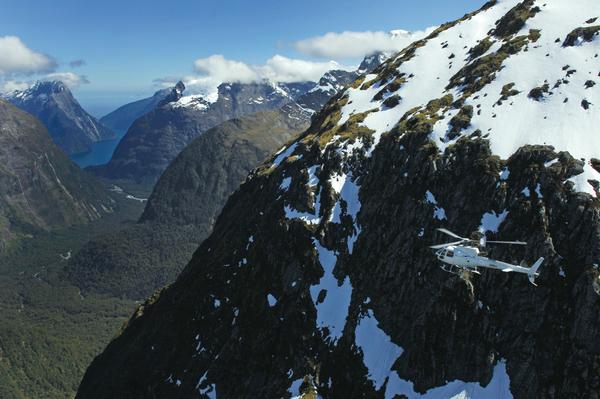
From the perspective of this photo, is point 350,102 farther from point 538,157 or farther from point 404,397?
point 404,397

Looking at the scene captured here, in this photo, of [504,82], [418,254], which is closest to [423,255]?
[418,254]

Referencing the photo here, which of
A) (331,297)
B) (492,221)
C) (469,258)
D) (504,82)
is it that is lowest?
(331,297)

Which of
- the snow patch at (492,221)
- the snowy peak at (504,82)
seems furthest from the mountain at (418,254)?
the snowy peak at (504,82)

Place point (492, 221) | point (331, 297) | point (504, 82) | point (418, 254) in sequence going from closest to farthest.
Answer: point (492, 221), point (418, 254), point (331, 297), point (504, 82)

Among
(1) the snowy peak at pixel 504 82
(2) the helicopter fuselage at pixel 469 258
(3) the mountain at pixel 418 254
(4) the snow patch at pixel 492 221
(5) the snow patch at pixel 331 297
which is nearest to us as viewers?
(2) the helicopter fuselage at pixel 469 258

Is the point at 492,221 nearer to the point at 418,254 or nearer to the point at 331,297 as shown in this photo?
the point at 418,254

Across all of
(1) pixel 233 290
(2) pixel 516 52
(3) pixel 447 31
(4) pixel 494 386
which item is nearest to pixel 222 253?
(1) pixel 233 290

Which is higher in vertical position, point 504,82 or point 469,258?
point 504,82

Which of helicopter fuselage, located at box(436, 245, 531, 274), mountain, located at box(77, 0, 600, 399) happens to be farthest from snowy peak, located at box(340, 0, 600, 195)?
helicopter fuselage, located at box(436, 245, 531, 274)

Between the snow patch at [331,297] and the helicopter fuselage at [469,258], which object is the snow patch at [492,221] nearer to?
the helicopter fuselage at [469,258]
